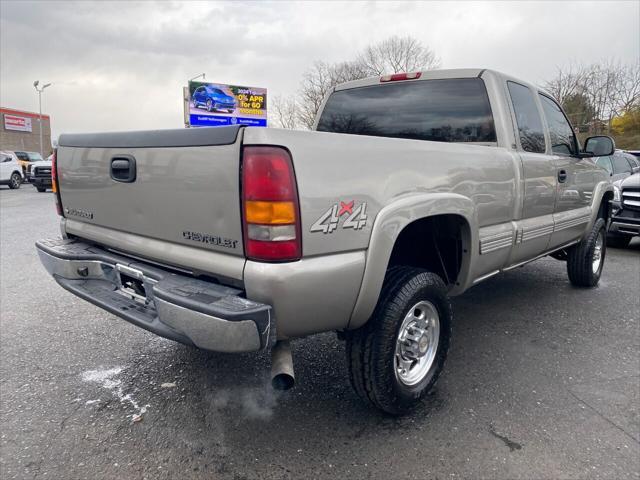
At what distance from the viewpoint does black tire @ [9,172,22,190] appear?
2145 centimetres

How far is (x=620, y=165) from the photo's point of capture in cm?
969

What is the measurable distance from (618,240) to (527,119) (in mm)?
5524

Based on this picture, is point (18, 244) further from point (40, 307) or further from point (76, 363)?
point (76, 363)

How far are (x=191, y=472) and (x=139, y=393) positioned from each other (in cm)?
86

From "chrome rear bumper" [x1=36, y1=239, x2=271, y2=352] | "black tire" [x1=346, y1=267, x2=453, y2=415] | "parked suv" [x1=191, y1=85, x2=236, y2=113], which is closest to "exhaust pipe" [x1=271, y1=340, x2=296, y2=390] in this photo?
"chrome rear bumper" [x1=36, y1=239, x2=271, y2=352]

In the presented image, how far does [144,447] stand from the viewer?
2324 mm

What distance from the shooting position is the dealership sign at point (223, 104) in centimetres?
2992

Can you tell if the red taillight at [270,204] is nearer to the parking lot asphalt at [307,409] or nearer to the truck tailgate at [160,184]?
the truck tailgate at [160,184]

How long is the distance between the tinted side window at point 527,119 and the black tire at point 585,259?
5.26ft

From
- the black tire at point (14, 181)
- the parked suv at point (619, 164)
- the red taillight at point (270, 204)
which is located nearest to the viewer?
the red taillight at point (270, 204)

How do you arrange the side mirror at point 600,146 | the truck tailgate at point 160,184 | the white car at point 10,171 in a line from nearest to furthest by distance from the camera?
the truck tailgate at point 160,184, the side mirror at point 600,146, the white car at point 10,171

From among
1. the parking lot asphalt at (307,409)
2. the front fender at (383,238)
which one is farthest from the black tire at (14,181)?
the front fender at (383,238)

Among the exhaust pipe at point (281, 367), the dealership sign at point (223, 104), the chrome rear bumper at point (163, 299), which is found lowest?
the exhaust pipe at point (281, 367)

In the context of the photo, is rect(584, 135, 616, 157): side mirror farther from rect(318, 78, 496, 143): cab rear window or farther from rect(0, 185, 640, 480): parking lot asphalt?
rect(318, 78, 496, 143): cab rear window
